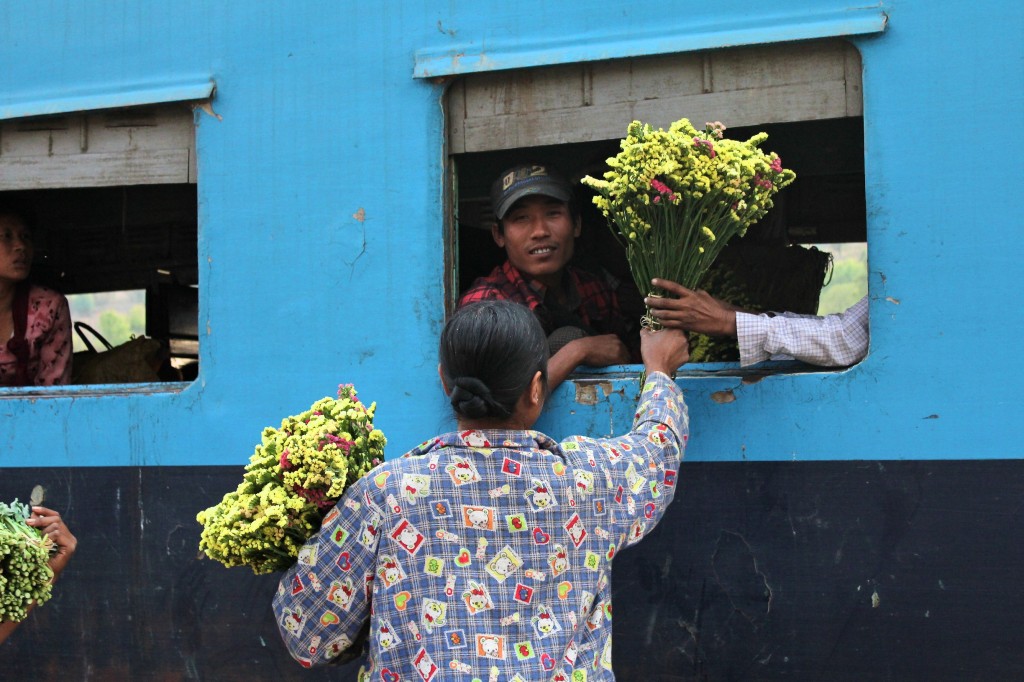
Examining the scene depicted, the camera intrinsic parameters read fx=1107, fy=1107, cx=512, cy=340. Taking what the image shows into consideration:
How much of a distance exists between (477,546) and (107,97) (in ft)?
8.12

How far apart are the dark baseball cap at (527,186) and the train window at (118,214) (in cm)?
107

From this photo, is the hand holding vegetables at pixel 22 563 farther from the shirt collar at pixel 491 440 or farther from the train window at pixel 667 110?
the train window at pixel 667 110

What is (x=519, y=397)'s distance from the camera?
213 centimetres

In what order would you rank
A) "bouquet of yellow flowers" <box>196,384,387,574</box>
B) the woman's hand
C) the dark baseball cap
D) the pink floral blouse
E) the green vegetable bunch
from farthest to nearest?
the pink floral blouse < the dark baseball cap < the woman's hand < the green vegetable bunch < "bouquet of yellow flowers" <box>196,384,387,574</box>

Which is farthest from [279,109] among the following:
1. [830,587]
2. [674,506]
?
[830,587]

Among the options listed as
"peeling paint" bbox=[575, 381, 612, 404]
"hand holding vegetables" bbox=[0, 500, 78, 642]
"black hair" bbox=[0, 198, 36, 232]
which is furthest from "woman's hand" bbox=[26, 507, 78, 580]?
"black hair" bbox=[0, 198, 36, 232]

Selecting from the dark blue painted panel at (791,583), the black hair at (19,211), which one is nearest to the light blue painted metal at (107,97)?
the black hair at (19,211)

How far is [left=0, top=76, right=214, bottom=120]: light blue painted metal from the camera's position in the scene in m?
3.67

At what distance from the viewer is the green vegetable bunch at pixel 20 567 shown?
7.79 ft

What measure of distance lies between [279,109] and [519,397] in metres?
1.84

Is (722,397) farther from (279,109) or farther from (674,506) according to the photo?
Answer: (279,109)

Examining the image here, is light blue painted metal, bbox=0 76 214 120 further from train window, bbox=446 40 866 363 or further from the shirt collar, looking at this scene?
the shirt collar

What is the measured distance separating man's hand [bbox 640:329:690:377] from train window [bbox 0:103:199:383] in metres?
1.76

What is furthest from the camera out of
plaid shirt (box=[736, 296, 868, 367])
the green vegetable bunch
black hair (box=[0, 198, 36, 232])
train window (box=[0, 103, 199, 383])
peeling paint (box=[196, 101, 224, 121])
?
black hair (box=[0, 198, 36, 232])
